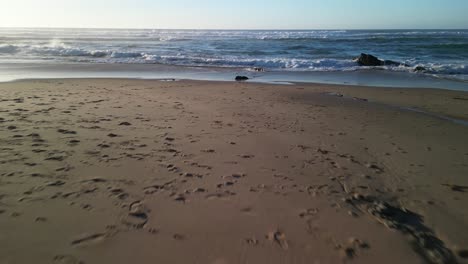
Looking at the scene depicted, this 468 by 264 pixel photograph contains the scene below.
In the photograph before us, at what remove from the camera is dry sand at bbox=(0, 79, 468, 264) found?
2.68m

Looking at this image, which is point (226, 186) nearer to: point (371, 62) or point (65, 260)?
point (65, 260)

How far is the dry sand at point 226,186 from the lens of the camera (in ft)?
8.80

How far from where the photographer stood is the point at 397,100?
363 inches

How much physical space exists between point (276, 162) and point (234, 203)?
1362 millimetres

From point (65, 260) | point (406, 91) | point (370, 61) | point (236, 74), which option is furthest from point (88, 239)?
point (370, 61)

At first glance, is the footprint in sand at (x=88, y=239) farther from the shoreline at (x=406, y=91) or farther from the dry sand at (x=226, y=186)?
the shoreline at (x=406, y=91)

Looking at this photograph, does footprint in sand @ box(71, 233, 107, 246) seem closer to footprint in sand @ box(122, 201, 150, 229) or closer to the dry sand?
the dry sand

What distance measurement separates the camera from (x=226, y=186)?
372 centimetres

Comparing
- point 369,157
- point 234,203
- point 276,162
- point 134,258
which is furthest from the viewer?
point 369,157

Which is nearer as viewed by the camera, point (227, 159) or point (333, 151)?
point (227, 159)

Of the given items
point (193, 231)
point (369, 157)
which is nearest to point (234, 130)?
point (369, 157)

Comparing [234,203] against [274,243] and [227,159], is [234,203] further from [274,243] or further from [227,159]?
[227,159]

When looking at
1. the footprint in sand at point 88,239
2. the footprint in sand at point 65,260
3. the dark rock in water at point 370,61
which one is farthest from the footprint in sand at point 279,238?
the dark rock in water at point 370,61

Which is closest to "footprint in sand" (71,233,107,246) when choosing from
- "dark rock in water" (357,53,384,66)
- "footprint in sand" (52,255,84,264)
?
"footprint in sand" (52,255,84,264)
